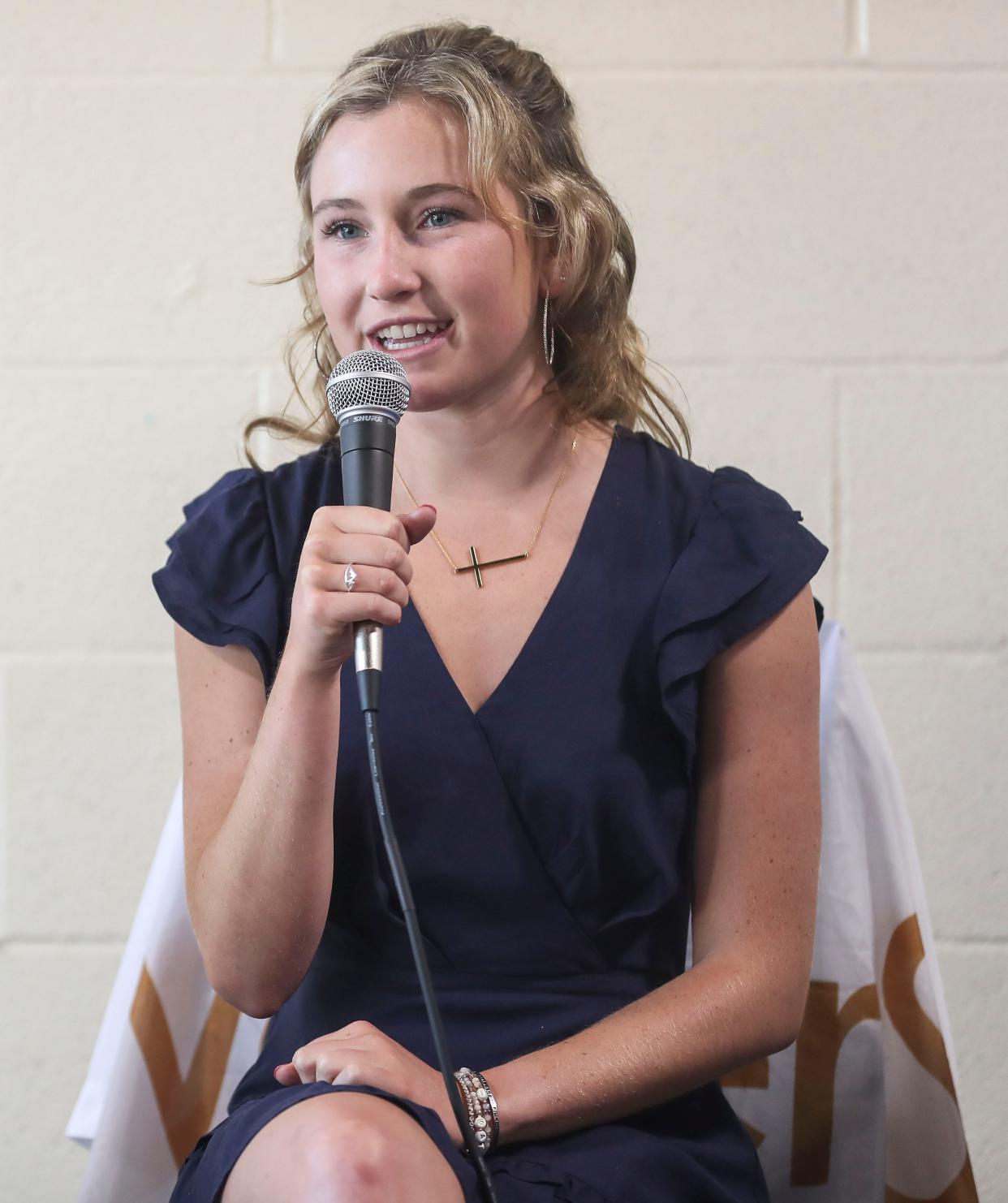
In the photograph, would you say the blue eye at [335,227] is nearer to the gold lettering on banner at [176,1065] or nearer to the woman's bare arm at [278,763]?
the woman's bare arm at [278,763]

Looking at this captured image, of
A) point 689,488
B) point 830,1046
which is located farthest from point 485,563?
point 830,1046

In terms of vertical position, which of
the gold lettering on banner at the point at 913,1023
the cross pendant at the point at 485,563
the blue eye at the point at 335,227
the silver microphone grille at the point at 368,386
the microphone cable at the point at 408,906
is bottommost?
the gold lettering on banner at the point at 913,1023

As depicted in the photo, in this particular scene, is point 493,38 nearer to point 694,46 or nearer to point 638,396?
point 638,396

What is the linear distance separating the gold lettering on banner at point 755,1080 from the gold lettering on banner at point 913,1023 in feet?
0.43

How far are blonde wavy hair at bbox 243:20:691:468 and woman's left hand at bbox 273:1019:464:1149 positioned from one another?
636 mm

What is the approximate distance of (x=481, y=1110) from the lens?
3.32 ft

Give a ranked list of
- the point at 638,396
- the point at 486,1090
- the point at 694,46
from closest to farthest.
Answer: the point at 486,1090
the point at 638,396
the point at 694,46

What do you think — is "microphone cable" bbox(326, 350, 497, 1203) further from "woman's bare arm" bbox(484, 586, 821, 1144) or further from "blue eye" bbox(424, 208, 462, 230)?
"blue eye" bbox(424, 208, 462, 230)

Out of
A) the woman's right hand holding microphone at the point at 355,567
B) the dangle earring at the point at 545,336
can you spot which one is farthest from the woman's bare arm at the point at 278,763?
the dangle earring at the point at 545,336

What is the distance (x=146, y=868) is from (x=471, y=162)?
3.53 ft

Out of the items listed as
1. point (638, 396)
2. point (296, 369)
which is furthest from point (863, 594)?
point (296, 369)

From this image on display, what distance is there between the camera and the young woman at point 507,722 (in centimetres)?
112

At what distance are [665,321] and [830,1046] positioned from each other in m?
0.91

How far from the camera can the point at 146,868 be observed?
1835 millimetres
